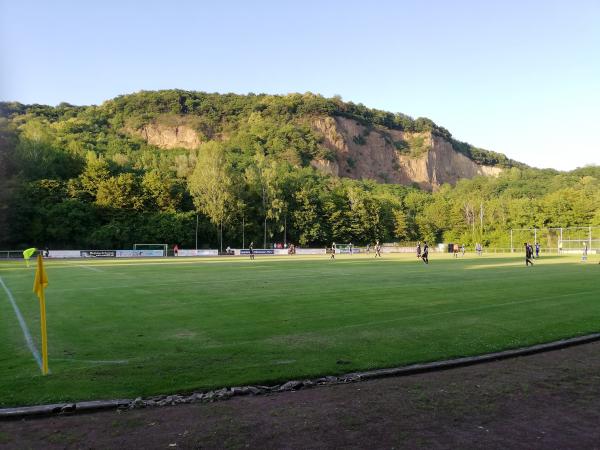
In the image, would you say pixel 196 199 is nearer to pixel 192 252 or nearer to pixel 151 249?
pixel 151 249

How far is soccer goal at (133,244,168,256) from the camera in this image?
239 feet

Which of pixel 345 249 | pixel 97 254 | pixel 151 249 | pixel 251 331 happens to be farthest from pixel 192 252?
pixel 251 331

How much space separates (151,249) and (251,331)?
2753 inches

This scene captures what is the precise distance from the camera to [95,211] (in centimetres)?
7925

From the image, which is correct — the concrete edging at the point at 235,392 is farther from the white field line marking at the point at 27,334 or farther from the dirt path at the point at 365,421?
the white field line marking at the point at 27,334

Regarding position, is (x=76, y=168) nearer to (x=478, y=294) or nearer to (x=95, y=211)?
(x=95, y=211)

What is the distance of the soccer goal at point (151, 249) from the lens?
2867 inches

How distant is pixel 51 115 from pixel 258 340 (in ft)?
503

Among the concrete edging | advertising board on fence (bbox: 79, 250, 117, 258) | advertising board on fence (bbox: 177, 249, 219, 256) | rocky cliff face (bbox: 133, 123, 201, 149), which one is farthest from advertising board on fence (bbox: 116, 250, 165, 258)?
rocky cliff face (bbox: 133, 123, 201, 149)

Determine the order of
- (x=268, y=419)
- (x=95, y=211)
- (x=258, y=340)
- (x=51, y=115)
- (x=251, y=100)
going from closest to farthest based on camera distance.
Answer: (x=268, y=419) → (x=258, y=340) → (x=95, y=211) → (x=51, y=115) → (x=251, y=100)

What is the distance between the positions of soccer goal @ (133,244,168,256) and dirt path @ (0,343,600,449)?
70.0m

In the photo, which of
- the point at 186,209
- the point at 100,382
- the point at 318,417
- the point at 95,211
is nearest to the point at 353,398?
the point at 318,417

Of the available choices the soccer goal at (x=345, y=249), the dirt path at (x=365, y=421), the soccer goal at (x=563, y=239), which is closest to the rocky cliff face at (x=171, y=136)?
the soccer goal at (x=345, y=249)

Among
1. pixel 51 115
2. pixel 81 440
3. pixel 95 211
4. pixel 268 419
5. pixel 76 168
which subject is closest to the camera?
pixel 81 440
